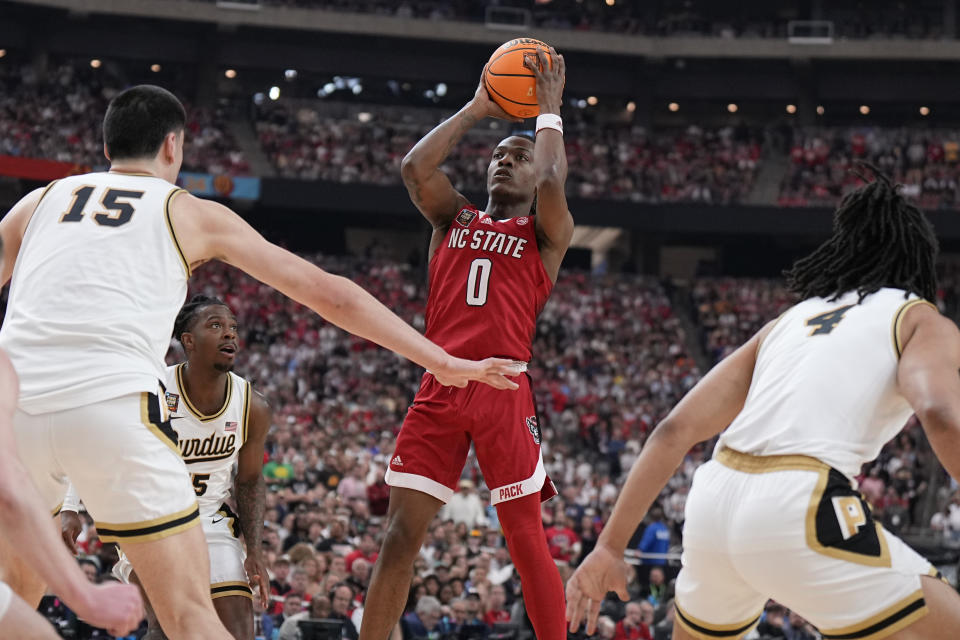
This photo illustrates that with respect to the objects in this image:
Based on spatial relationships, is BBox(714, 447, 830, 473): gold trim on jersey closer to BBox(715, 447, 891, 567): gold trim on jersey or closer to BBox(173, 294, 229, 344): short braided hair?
BBox(715, 447, 891, 567): gold trim on jersey

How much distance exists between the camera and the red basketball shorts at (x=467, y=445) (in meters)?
5.66

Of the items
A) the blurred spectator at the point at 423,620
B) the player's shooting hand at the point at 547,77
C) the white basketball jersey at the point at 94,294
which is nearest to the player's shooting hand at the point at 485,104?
the player's shooting hand at the point at 547,77

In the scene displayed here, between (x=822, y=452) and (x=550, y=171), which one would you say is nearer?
(x=822, y=452)

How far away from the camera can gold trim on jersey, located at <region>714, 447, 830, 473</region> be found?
12.0 feet

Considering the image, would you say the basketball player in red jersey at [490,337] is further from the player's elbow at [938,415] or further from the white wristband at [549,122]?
the player's elbow at [938,415]

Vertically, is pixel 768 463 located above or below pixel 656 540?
above

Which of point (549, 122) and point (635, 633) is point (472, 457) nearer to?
point (635, 633)

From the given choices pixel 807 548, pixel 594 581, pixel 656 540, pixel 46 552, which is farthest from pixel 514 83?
pixel 656 540

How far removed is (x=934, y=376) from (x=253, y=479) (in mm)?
3930

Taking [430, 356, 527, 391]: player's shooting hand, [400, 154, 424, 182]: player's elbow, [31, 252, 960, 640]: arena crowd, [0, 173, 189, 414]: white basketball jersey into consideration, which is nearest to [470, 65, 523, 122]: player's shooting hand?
[400, 154, 424, 182]: player's elbow

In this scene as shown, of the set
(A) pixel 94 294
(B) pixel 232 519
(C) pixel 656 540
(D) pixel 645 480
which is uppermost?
(A) pixel 94 294

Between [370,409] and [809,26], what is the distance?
63.8ft

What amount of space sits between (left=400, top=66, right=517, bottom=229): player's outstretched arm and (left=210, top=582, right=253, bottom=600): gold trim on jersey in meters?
2.18

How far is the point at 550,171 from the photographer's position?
5.85 meters
